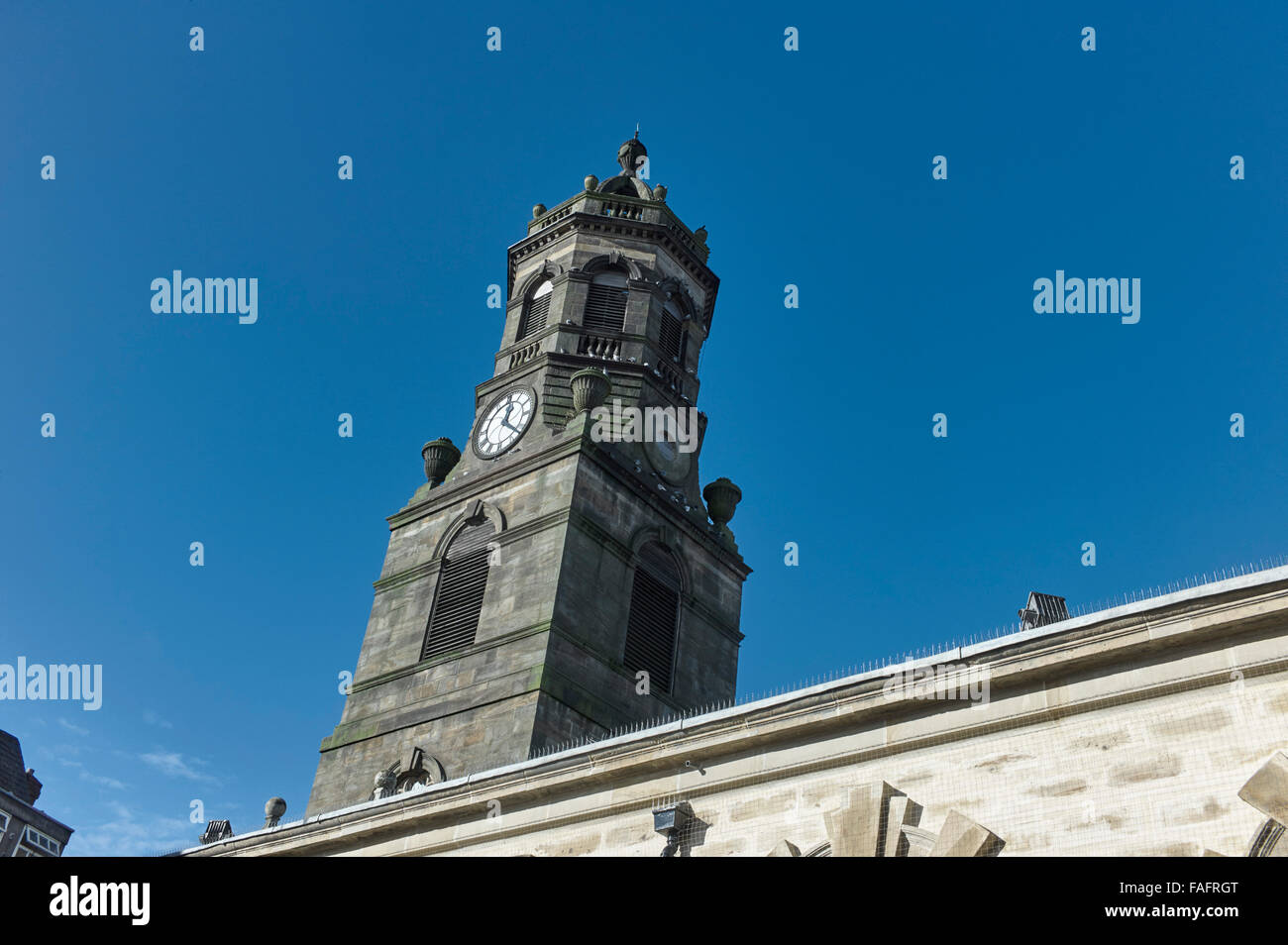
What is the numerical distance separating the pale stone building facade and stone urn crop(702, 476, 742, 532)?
0.07 meters

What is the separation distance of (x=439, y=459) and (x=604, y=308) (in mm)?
6633

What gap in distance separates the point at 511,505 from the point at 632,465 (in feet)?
11.0

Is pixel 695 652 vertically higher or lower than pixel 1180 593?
higher

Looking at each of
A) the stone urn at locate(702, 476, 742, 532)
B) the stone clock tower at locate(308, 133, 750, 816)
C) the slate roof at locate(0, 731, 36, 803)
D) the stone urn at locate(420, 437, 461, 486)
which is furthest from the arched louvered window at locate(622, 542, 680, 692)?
the slate roof at locate(0, 731, 36, 803)

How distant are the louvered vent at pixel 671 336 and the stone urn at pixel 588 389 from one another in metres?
4.12

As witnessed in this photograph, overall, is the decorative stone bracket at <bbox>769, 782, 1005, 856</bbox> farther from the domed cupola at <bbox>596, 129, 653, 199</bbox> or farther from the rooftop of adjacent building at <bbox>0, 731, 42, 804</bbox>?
the rooftop of adjacent building at <bbox>0, 731, 42, 804</bbox>

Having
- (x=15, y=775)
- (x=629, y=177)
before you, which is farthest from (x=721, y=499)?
(x=15, y=775)

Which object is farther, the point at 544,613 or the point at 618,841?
the point at 544,613

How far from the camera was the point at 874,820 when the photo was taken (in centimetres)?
1367

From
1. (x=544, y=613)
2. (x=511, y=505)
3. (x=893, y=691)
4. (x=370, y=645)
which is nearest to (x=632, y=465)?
(x=511, y=505)

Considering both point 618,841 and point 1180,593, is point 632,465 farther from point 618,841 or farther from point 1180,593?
point 1180,593

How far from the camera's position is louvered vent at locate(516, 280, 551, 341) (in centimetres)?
3619

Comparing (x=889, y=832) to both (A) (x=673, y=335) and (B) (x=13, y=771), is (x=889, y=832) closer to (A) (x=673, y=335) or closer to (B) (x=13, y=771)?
(A) (x=673, y=335)

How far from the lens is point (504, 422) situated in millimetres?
33812
